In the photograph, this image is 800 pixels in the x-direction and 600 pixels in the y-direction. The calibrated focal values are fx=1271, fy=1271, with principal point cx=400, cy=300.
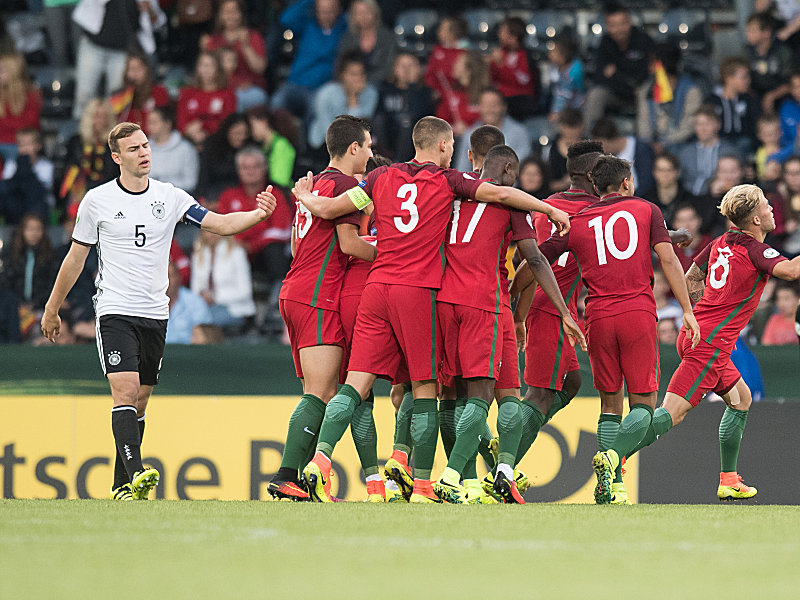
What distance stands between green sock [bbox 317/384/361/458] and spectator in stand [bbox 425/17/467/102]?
25.2 ft

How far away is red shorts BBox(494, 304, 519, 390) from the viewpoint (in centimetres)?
767

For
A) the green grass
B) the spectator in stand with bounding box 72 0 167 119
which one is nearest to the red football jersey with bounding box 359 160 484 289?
the green grass

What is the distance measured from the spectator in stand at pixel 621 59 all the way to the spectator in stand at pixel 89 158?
5542 mm

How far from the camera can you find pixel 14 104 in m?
15.3

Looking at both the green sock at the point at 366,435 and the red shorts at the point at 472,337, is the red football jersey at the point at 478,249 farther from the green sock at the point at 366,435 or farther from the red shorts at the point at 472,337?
the green sock at the point at 366,435

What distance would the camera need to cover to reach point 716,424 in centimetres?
1002

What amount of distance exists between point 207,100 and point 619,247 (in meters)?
8.10

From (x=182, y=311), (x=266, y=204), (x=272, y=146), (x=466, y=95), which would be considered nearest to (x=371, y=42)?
(x=466, y=95)

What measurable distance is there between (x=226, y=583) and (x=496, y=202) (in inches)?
154

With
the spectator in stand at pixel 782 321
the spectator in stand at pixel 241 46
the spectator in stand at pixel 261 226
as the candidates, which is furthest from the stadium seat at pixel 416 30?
the spectator in stand at pixel 782 321

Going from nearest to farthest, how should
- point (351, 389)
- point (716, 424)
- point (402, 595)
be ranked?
1. point (402, 595)
2. point (351, 389)
3. point (716, 424)

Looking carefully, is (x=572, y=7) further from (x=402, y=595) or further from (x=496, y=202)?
(x=402, y=595)

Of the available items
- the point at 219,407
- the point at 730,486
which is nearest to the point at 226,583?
the point at 730,486

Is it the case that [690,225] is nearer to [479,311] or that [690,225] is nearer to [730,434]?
[730,434]
